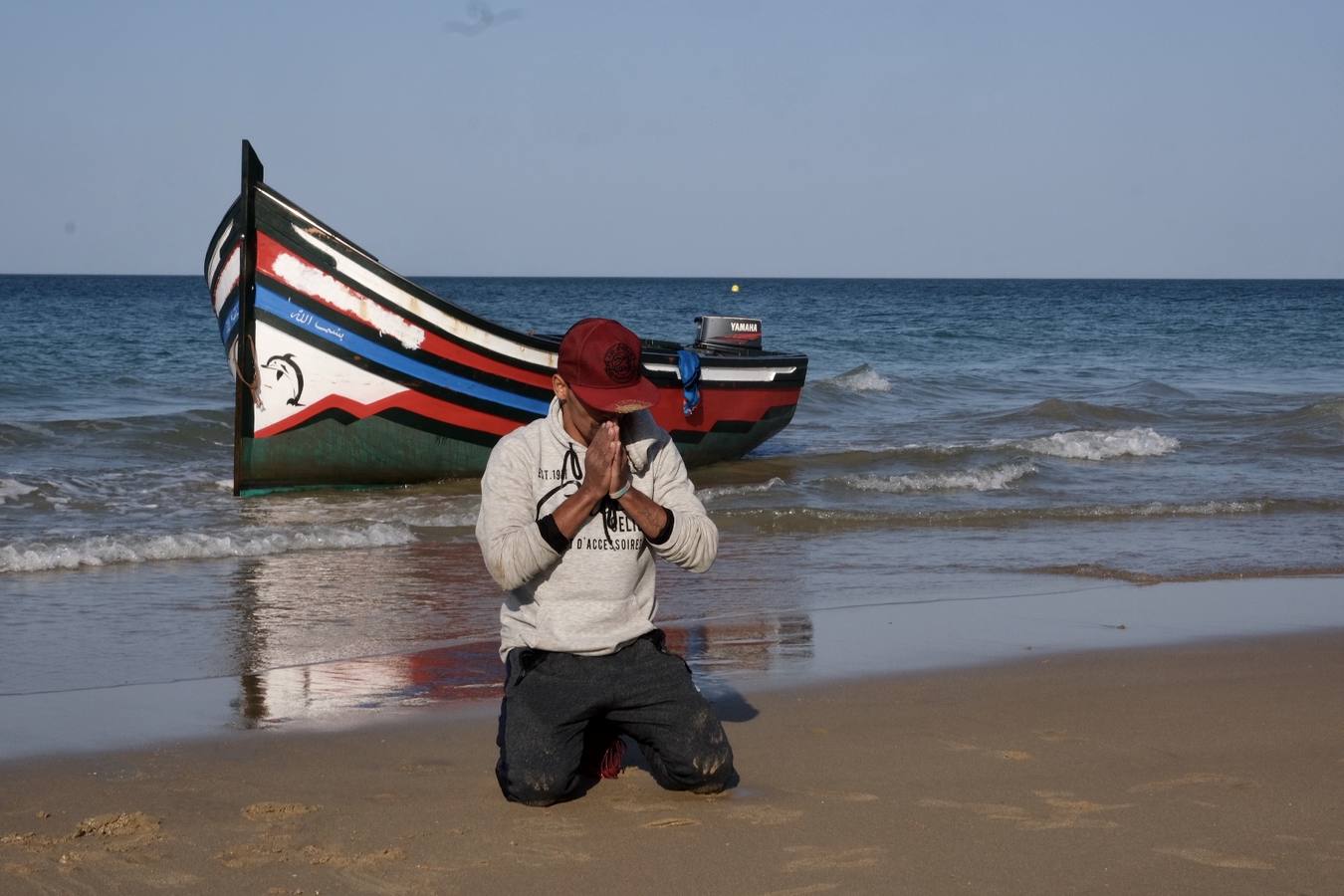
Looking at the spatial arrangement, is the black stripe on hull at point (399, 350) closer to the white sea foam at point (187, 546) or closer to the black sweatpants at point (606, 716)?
the white sea foam at point (187, 546)

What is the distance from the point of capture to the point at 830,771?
158 inches

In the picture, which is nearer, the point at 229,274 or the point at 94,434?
the point at 229,274

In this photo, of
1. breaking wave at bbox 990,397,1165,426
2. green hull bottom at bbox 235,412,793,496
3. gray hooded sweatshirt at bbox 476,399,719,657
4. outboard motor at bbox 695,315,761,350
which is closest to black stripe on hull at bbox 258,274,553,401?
green hull bottom at bbox 235,412,793,496

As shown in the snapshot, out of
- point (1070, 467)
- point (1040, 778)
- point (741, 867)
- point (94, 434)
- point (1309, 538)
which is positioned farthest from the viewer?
point (94, 434)

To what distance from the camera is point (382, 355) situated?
33.9ft

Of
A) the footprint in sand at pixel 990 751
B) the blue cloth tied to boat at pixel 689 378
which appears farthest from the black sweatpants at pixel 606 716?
the blue cloth tied to boat at pixel 689 378

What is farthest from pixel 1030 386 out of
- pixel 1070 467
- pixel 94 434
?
Answer: pixel 94 434

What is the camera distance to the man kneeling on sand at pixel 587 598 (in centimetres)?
365

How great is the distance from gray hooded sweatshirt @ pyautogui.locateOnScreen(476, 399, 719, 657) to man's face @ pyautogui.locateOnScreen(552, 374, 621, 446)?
32mm

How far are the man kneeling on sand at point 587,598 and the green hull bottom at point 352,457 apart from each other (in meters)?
6.88

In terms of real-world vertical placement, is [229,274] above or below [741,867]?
above

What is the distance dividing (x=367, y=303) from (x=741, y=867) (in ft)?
24.7

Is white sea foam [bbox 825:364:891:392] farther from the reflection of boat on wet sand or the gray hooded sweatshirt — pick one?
the gray hooded sweatshirt

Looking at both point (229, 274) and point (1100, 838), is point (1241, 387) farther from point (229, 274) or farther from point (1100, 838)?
point (1100, 838)
